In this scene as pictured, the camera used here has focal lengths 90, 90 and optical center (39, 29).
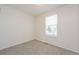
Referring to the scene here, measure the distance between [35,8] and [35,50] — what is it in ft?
3.14

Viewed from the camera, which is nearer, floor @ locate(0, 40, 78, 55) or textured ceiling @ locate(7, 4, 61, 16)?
textured ceiling @ locate(7, 4, 61, 16)

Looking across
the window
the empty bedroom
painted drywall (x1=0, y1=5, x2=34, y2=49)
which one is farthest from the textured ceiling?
the window

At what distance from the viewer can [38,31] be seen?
2.19 m

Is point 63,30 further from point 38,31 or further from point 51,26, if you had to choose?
point 38,31

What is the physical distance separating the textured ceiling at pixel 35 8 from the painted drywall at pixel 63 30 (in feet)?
0.37

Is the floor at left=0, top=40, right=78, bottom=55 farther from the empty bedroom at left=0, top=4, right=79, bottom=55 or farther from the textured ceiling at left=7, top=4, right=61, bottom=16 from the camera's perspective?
the textured ceiling at left=7, top=4, right=61, bottom=16

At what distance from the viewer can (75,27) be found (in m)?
2.17

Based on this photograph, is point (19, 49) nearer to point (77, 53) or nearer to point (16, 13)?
point (16, 13)

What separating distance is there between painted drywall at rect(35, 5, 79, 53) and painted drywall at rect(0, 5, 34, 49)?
215 mm

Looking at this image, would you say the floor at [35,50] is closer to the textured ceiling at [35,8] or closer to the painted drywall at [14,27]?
the painted drywall at [14,27]

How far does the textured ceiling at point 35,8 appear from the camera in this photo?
6.26 ft

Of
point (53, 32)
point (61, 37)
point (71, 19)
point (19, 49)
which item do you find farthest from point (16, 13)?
point (71, 19)

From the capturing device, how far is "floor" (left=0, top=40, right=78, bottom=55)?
2016 millimetres
